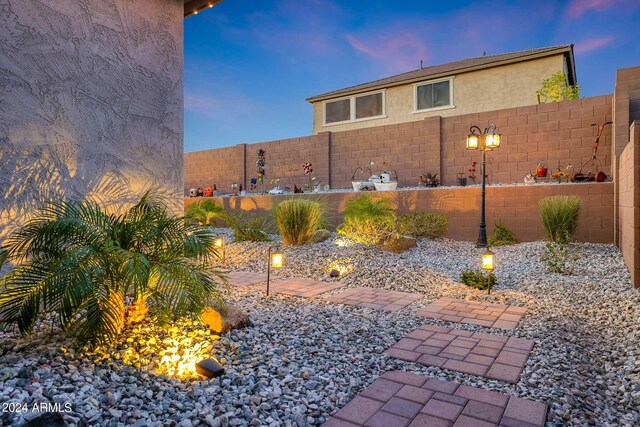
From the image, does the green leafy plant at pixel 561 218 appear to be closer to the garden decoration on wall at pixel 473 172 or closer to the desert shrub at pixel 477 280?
the desert shrub at pixel 477 280

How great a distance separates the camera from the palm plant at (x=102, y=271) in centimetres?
233

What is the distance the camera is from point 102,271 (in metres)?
2.44

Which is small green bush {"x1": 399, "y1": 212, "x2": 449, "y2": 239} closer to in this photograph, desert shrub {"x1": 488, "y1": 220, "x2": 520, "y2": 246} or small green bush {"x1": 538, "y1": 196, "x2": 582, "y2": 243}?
desert shrub {"x1": 488, "y1": 220, "x2": 520, "y2": 246}

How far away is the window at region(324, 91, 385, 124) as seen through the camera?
1573cm

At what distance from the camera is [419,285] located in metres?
5.36

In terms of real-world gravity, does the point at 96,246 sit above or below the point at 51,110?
below

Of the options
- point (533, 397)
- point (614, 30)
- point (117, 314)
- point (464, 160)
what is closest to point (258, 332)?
point (117, 314)

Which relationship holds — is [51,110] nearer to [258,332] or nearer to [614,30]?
[258,332]

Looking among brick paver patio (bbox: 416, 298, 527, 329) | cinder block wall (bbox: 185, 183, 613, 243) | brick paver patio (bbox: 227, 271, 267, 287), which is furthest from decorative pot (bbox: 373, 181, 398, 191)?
brick paver patio (bbox: 416, 298, 527, 329)

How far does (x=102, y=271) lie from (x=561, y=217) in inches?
299

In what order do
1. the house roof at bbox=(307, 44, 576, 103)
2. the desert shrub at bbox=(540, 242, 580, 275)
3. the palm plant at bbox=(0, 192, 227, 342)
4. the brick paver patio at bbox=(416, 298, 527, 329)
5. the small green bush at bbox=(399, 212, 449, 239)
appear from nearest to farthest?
the palm plant at bbox=(0, 192, 227, 342), the brick paver patio at bbox=(416, 298, 527, 329), the desert shrub at bbox=(540, 242, 580, 275), the small green bush at bbox=(399, 212, 449, 239), the house roof at bbox=(307, 44, 576, 103)

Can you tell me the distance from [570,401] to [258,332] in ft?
7.10

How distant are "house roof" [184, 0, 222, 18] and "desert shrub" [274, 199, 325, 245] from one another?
12.4ft

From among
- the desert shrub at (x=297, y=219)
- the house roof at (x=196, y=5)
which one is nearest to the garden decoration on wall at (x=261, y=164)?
the desert shrub at (x=297, y=219)
